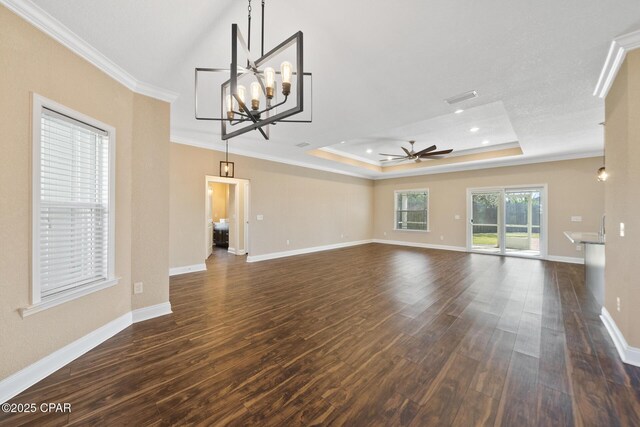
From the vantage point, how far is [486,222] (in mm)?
7531

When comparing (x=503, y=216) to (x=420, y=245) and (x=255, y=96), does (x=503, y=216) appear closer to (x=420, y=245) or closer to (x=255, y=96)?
(x=420, y=245)

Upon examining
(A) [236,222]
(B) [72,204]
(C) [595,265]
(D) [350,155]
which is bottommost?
(C) [595,265]

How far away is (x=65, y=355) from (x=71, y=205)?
1268mm

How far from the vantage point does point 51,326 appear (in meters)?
1.97

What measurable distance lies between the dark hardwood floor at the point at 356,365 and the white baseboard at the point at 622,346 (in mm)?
73

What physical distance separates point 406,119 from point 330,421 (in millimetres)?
3917

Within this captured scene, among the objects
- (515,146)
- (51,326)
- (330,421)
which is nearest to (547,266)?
(515,146)

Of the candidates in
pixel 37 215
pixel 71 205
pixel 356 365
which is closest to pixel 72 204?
pixel 71 205

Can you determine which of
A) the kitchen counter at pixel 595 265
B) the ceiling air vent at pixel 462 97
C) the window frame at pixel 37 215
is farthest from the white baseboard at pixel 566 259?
the window frame at pixel 37 215

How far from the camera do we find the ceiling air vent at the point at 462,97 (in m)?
3.02

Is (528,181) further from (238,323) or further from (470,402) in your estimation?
(238,323)

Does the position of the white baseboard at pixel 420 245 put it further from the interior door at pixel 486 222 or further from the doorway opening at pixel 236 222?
the doorway opening at pixel 236 222

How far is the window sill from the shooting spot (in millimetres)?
1802

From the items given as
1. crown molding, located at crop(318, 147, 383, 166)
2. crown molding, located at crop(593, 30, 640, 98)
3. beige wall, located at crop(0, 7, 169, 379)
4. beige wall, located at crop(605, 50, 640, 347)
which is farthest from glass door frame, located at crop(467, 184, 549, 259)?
beige wall, located at crop(0, 7, 169, 379)
